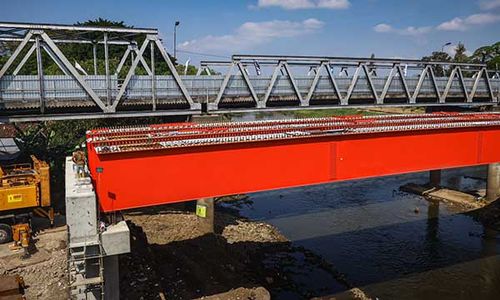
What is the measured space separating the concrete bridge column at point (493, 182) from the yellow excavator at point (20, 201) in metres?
30.5

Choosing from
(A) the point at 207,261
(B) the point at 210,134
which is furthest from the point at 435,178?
(B) the point at 210,134

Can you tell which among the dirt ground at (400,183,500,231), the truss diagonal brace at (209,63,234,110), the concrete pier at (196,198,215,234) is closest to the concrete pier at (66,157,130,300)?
the concrete pier at (196,198,215,234)

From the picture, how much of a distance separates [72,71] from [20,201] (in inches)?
282

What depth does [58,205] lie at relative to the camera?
2423cm

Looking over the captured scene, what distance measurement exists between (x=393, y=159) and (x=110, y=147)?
10730mm

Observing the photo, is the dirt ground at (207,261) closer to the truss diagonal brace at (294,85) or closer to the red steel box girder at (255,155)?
the red steel box girder at (255,155)

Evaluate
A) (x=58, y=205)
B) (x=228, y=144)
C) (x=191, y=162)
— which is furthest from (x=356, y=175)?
(x=58, y=205)

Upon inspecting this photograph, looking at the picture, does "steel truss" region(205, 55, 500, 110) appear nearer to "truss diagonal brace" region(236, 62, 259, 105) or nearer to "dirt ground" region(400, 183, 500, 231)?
"truss diagonal brace" region(236, 62, 259, 105)

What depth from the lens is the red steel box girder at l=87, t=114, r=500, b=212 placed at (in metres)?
12.4

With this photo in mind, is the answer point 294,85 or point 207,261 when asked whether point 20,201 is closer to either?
point 207,261

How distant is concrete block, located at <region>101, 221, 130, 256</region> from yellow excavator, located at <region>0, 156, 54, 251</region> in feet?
26.5

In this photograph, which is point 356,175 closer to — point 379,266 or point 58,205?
point 379,266

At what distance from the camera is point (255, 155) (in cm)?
1404

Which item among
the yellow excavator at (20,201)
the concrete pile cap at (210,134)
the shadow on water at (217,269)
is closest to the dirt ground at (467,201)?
the concrete pile cap at (210,134)
